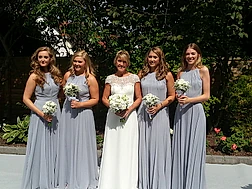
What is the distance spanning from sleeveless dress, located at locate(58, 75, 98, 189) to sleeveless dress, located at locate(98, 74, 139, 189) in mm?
268

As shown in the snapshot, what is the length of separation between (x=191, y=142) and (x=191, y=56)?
115 centimetres

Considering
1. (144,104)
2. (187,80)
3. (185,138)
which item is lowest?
(185,138)

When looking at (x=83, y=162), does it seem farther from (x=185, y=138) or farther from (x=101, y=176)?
(x=185, y=138)

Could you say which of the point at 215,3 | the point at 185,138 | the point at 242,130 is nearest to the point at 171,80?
the point at 185,138

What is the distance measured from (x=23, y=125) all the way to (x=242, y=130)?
5.27 m

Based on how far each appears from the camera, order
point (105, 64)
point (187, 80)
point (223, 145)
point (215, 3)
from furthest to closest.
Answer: point (105, 64), point (223, 145), point (215, 3), point (187, 80)

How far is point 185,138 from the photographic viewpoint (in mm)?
4762

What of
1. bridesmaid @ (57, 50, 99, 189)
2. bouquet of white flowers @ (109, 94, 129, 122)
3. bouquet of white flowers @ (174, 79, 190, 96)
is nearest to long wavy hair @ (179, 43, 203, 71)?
bouquet of white flowers @ (174, 79, 190, 96)

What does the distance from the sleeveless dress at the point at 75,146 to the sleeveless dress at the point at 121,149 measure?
0.88 ft

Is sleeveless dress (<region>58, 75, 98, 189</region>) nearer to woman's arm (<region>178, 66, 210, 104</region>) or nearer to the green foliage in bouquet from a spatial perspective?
woman's arm (<region>178, 66, 210, 104</region>)

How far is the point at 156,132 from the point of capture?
16.0 ft

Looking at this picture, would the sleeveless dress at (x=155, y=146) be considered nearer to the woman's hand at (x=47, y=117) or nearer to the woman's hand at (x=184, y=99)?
the woman's hand at (x=184, y=99)

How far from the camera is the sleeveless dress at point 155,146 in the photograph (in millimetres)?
4840

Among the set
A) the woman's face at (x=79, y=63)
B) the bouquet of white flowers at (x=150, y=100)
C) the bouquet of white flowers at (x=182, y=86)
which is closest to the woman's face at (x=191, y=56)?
the bouquet of white flowers at (x=182, y=86)
